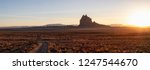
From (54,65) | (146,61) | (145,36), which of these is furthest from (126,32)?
(54,65)

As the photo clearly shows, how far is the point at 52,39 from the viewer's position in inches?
1547

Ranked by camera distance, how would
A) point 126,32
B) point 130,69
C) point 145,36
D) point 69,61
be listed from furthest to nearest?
point 126,32 < point 145,36 < point 69,61 < point 130,69

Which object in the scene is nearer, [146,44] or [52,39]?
[146,44]

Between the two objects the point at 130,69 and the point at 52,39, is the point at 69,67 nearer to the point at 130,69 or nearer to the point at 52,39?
the point at 130,69

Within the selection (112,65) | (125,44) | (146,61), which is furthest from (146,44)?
(112,65)

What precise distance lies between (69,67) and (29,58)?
363 centimetres

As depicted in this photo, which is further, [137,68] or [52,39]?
[52,39]

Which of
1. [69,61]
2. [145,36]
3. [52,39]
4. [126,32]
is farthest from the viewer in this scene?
[126,32]

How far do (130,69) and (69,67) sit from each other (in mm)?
3408

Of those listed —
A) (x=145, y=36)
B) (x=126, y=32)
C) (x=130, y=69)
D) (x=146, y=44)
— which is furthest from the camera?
(x=126, y=32)

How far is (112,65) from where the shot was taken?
21.9 meters

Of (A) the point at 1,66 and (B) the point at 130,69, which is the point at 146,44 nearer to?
(B) the point at 130,69

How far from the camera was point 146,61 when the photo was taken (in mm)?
23438

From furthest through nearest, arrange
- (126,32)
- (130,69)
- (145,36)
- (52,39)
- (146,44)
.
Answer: (126,32) → (52,39) → (145,36) → (146,44) → (130,69)
